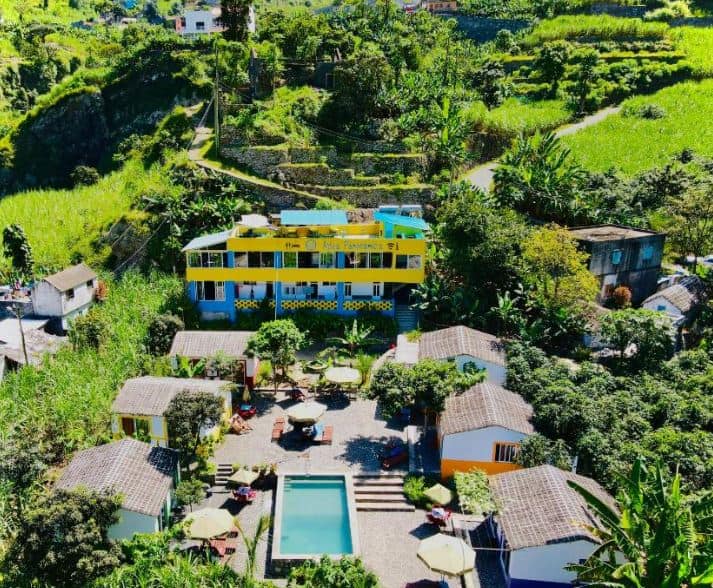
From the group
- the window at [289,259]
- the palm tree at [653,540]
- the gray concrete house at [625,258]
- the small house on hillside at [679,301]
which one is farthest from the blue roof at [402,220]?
the palm tree at [653,540]

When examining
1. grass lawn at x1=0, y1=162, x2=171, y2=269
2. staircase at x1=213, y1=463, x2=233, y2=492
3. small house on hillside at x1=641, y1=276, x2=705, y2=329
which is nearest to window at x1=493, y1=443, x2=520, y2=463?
staircase at x1=213, y1=463, x2=233, y2=492

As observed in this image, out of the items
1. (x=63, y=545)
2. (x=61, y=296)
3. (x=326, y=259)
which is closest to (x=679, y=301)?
(x=326, y=259)

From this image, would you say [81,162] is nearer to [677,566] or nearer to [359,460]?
[359,460]

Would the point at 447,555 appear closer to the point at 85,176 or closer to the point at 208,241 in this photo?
the point at 208,241

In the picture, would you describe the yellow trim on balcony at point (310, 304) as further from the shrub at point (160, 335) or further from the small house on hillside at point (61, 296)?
the small house on hillside at point (61, 296)

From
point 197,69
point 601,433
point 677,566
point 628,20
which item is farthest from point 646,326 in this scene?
point 628,20

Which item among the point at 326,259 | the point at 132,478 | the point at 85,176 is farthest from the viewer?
the point at 85,176

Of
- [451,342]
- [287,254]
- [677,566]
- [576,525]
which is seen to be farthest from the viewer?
[287,254]
